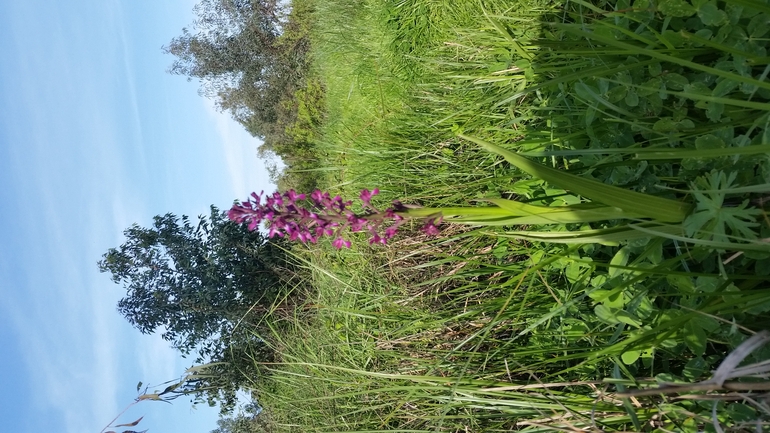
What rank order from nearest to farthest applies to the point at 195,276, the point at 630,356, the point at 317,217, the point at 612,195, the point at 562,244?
the point at 612,195
the point at 317,217
the point at 630,356
the point at 562,244
the point at 195,276

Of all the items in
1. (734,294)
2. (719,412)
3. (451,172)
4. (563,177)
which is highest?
(563,177)

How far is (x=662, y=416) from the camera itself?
5.62ft

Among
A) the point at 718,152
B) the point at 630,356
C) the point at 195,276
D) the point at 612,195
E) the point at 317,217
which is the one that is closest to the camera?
the point at 718,152

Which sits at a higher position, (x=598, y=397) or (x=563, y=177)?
(x=563, y=177)

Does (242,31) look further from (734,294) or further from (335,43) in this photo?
(734,294)

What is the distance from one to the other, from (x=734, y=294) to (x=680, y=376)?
1.65 ft

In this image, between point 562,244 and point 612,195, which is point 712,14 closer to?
point 612,195

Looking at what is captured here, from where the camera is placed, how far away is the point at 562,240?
1.65 m

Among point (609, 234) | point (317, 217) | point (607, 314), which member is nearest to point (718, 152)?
point (609, 234)

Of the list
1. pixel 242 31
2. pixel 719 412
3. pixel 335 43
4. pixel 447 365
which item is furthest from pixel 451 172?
pixel 242 31

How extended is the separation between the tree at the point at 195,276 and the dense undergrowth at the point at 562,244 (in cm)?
388

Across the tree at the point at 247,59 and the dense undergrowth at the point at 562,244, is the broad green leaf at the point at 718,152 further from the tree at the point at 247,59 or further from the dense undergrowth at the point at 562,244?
the tree at the point at 247,59

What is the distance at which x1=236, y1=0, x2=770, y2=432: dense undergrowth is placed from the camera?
58.4 inches

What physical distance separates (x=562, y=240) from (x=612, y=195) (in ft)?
0.99
